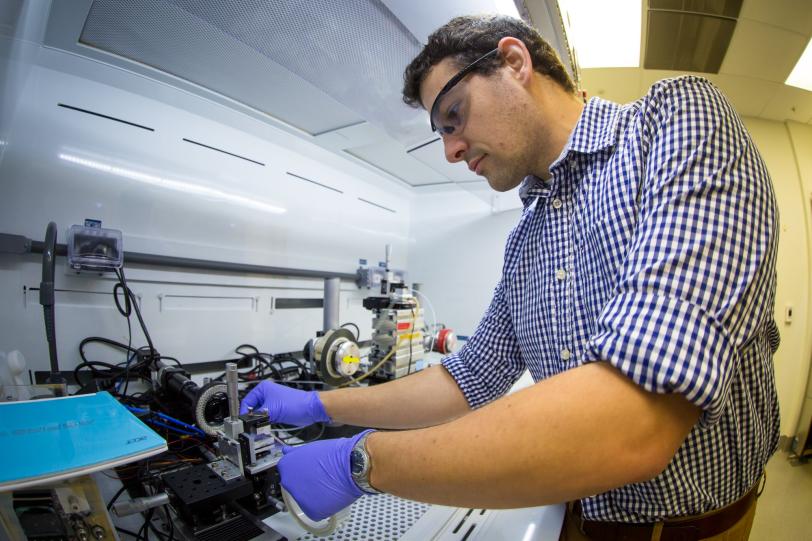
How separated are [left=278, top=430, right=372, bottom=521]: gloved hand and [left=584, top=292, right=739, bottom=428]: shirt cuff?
40 centimetres

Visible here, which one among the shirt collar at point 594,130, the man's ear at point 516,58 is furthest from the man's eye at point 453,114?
the shirt collar at point 594,130

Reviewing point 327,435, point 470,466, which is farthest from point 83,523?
point 327,435

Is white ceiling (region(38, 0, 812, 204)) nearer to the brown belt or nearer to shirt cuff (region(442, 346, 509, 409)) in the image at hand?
shirt cuff (region(442, 346, 509, 409))

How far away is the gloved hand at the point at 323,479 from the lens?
552mm

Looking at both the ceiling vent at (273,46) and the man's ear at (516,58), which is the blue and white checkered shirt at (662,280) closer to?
the man's ear at (516,58)

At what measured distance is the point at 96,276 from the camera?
1.21 metres

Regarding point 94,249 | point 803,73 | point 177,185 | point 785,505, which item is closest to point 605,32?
point 803,73

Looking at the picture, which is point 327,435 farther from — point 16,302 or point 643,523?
point 16,302

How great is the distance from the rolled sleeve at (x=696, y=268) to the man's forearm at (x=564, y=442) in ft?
0.10

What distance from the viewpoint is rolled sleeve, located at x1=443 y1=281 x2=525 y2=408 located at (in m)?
0.90

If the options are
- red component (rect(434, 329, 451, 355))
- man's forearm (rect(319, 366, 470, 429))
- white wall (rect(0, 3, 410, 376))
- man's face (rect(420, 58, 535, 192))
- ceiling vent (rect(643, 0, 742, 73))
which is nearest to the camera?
man's face (rect(420, 58, 535, 192))

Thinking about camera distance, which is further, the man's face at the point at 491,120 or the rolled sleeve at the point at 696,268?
the man's face at the point at 491,120

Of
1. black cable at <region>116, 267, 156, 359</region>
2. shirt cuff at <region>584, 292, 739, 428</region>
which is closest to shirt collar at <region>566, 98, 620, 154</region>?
shirt cuff at <region>584, 292, 739, 428</region>

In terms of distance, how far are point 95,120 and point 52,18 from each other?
33 centimetres
